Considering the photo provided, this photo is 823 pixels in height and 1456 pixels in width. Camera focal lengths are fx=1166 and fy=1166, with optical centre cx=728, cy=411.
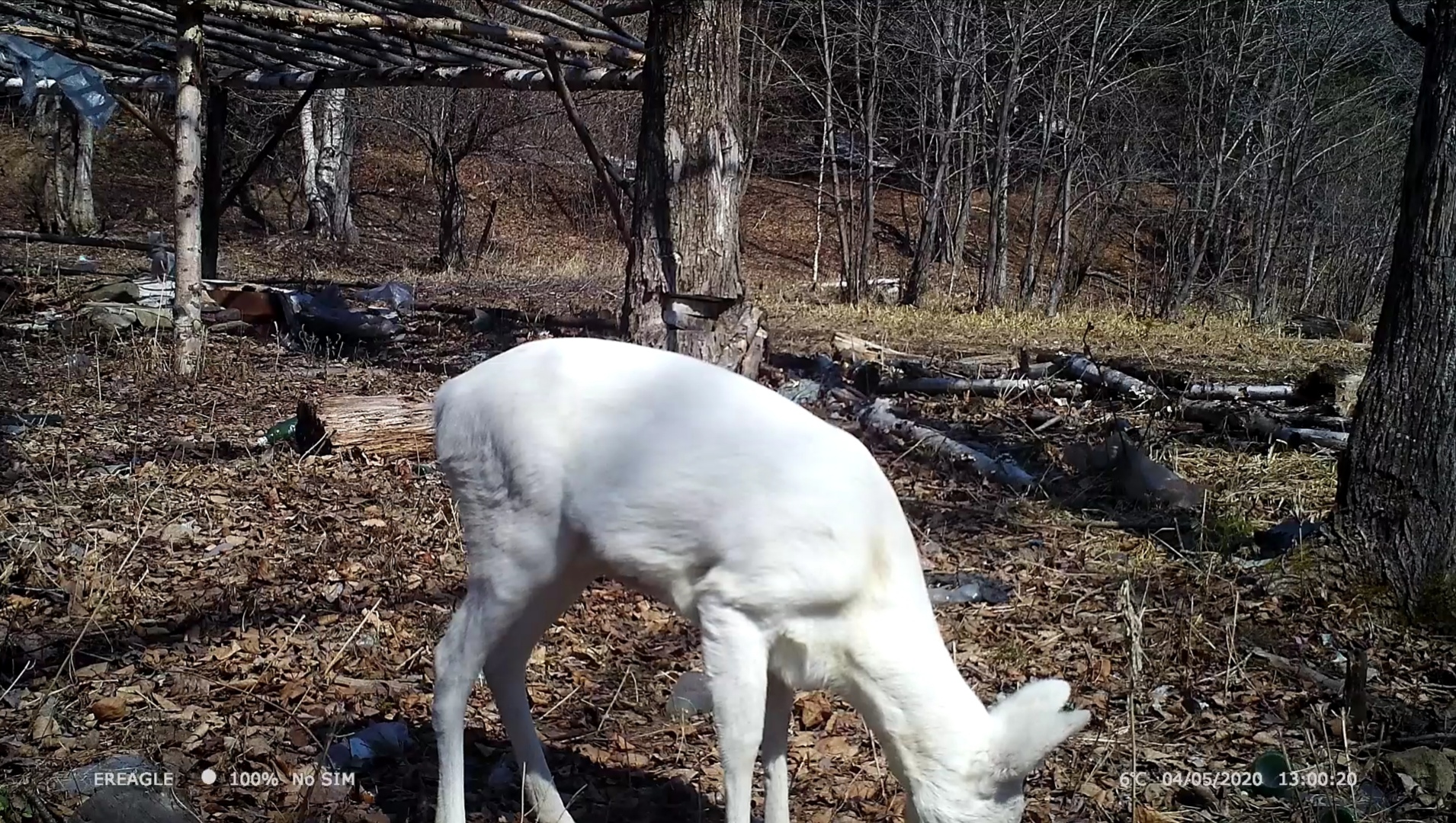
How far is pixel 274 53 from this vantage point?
488 inches

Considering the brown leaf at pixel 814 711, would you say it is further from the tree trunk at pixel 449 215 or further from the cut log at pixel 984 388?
the tree trunk at pixel 449 215

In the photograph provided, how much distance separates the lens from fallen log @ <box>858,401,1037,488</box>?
7449 millimetres

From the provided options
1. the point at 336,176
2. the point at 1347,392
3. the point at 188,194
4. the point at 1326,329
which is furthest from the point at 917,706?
the point at 336,176

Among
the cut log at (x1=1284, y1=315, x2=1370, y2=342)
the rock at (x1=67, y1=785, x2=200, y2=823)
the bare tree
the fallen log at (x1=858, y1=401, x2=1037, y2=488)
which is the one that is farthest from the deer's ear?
the bare tree

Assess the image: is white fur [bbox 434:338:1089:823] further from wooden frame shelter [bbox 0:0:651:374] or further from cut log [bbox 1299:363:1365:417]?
cut log [bbox 1299:363:1365:417]

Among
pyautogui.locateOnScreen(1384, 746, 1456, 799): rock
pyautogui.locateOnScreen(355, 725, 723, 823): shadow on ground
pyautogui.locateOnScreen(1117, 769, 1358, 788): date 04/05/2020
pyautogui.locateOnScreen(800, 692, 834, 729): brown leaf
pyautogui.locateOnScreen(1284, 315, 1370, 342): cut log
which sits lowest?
pyautogui.locateOnScreen(355, 725, 723, 823): shadow on ground

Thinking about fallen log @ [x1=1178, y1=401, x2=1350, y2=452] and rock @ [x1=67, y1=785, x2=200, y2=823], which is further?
fallen log @ [x1=1178, y1=401, x2=1350, y2=452]

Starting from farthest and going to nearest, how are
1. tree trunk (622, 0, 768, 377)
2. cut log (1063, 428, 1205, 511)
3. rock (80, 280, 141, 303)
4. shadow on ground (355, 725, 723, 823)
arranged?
1. rock (80, 280, 141, 303)
2. tree trunk (622, 0, 768, 377)
3. cut log (1063, 428, 1205, 511)
4. shadow on ground (355, 725, 723, 823)

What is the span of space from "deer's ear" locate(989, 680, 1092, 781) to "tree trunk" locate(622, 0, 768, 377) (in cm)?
457

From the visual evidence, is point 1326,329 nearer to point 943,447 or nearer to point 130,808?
point 943,447

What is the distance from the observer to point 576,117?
10.1m

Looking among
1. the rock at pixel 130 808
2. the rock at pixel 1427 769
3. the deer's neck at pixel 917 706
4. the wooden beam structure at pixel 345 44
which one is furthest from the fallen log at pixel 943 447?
the rock at pixel 130 808

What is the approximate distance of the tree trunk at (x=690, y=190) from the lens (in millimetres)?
7414

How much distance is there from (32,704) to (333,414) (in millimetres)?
3345
